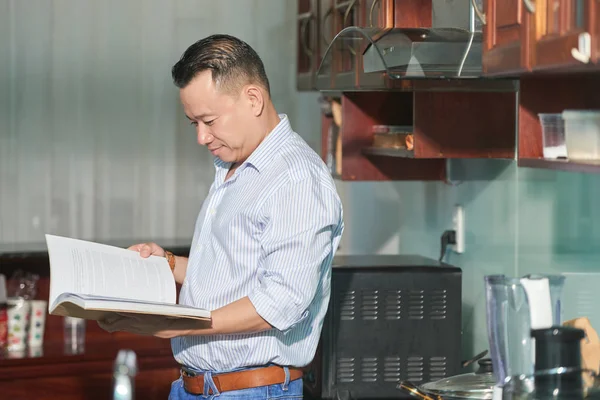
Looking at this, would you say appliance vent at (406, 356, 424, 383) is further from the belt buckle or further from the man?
the belt buckle

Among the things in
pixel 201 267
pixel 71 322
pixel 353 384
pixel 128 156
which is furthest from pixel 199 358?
pixel 128 156

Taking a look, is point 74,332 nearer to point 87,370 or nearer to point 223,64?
point 87,370

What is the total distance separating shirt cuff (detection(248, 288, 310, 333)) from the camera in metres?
1.70

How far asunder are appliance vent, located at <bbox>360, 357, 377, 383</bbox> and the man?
483 mm

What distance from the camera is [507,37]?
153 centimetres

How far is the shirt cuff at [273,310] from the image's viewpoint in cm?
170

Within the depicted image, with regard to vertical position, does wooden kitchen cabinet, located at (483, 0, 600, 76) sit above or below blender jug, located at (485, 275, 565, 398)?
above

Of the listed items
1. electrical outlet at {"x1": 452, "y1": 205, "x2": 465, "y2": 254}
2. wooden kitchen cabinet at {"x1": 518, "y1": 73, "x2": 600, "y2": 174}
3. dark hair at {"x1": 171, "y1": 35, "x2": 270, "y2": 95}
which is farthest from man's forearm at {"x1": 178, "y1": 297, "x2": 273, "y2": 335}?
electrical outlet at {"x1": 452, "y1": 205, "x2": 465, "y2": 254}

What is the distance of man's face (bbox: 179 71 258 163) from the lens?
178 centimetres

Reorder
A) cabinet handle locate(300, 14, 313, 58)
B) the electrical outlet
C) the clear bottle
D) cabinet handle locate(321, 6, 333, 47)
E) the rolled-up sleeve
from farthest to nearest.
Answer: cabinet handle locate(300, 14, 313, 58)
the clear bottle
cabinet handle locate(321, 6, 333, 47)
the electrical outlet
the rolled-up sleeve

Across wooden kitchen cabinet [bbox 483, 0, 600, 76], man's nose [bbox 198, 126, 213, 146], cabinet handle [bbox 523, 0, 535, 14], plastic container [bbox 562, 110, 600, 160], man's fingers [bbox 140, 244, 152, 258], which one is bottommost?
man's fingers [bbox 140, 244, 152, 258]

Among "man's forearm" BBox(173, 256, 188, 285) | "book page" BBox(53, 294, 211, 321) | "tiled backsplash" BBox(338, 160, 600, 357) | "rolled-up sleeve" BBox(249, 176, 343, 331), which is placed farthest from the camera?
"man's forearm" BBox(173, 256, 188, 285)

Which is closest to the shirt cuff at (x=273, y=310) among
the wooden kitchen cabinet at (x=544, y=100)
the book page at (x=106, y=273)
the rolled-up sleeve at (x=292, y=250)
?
the rolled-up sleeve at (x=292, y=250)

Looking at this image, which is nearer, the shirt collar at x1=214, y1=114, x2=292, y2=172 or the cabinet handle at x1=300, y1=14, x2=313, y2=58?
the shirt collar at x1=214, y1=114, x2=292, y2=172
